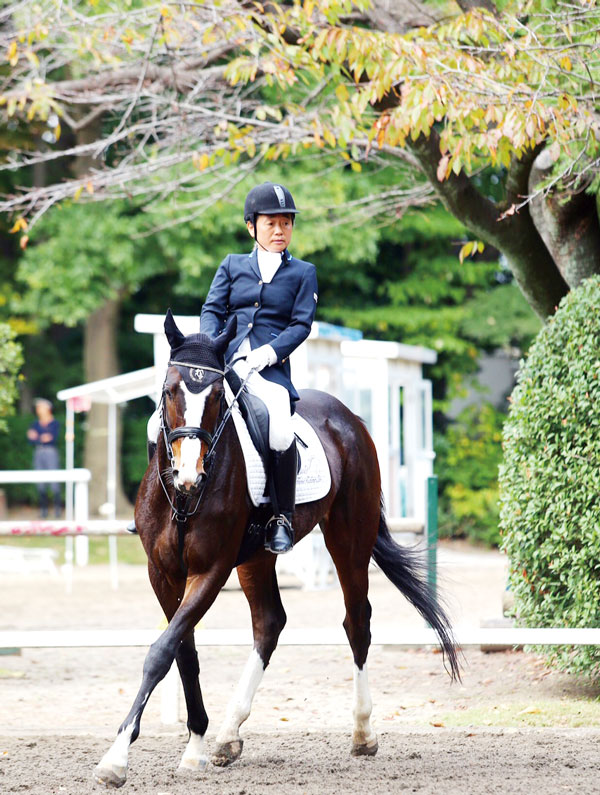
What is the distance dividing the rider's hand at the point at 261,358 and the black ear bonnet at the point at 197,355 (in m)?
0.41

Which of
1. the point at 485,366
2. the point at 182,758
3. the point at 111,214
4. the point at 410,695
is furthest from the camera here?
the point at 485,366

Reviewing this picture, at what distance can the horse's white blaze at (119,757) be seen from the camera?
4727mm

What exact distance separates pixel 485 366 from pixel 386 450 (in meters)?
10.8

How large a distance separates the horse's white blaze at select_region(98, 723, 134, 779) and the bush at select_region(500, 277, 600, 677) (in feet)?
11.1

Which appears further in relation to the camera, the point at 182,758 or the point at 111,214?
the point at 111,214

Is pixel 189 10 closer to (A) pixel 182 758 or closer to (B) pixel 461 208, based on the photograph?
(B) pixel 461 208

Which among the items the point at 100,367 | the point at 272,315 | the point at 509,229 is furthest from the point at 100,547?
the point at 272,315

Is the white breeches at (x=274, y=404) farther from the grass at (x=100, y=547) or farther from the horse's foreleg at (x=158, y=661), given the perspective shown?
the grass at (x=100, y=547)

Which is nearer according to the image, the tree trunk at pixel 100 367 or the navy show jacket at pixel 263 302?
the navy show jacket at pixel 263 302

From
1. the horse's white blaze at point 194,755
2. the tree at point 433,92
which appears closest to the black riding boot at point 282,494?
the horse's white blaze at point 194,755

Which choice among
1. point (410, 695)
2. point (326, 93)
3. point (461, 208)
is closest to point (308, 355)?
point (326, 93)

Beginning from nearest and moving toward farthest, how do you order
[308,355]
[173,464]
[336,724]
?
[173,464]
[336,724]
[308,355]

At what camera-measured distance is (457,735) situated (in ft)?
21.1

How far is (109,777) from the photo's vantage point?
4.73 m
